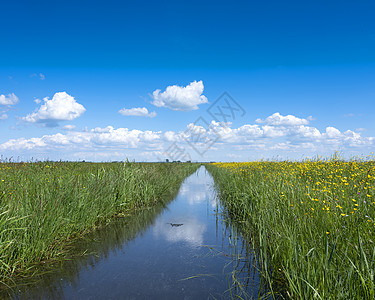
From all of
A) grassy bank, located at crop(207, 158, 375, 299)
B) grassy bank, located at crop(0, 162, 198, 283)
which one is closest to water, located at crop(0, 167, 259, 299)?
grassy bank, located at crop(0, 162, 198, 283)

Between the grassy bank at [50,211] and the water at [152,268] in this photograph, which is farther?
the grassy bank at [50,211]

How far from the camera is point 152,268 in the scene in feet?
16.5

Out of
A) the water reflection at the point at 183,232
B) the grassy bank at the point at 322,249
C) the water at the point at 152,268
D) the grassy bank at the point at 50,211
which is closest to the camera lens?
the grassy bank at the point at 322,249

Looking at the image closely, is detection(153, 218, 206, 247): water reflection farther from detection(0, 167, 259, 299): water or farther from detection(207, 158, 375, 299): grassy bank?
detection(207, 158, 375, 299): grassy bank

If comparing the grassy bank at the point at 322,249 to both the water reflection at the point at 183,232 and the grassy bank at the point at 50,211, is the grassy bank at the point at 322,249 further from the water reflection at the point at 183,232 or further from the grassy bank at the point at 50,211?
the grassy bank at the point at 50,211

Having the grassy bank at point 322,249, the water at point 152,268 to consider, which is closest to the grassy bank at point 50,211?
the water at point 152,268

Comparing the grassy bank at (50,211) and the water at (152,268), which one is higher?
the grassy bank at (50,211)

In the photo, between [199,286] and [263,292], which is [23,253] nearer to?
[199,286]

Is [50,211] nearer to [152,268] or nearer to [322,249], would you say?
[152,268]

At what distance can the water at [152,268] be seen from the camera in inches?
159

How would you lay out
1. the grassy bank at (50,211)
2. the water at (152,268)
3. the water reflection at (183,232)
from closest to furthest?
the water at (152,268), the grassy bank at (50,211), the water reflection at (183,232)

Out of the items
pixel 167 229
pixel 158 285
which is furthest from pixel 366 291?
pixel 167 229

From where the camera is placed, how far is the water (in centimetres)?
404

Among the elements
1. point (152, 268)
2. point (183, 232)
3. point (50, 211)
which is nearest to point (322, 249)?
point (152, 268)
